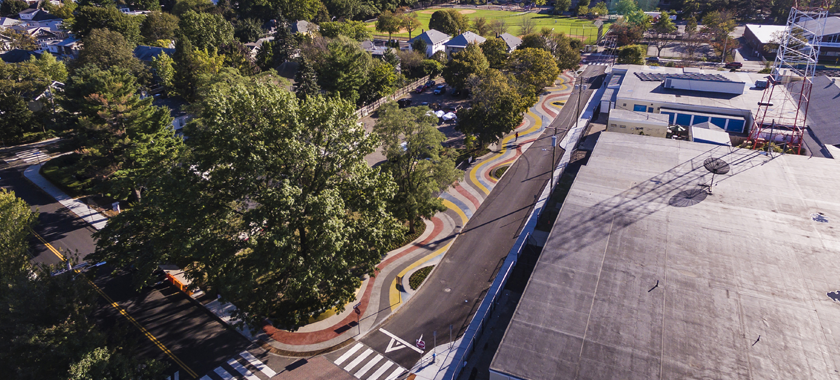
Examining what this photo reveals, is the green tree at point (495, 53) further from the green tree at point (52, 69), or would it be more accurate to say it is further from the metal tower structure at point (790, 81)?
the green tree at point (52, 69)

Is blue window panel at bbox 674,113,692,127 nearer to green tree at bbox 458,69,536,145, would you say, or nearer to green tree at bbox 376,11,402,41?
green tree at bbox 458,69,536,145

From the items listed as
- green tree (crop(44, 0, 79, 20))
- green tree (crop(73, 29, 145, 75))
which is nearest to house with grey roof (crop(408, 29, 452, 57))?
green tree (crop(73, 29, 145, 75))

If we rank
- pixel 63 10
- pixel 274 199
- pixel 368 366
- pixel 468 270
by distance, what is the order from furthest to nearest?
pixel 63 10
pixel 468 270
pixel 368 366
pixel 274 199

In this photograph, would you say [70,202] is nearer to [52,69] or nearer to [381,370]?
[52,69]

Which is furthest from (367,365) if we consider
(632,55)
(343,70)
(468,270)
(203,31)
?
(632,55)

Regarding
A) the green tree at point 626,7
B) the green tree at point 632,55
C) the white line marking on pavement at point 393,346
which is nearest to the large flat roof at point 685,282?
the white line marking on pavement at point 393,346

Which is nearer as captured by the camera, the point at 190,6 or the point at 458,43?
the point at 458,43

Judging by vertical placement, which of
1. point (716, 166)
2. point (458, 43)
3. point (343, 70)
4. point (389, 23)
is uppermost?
point (389, 23)
